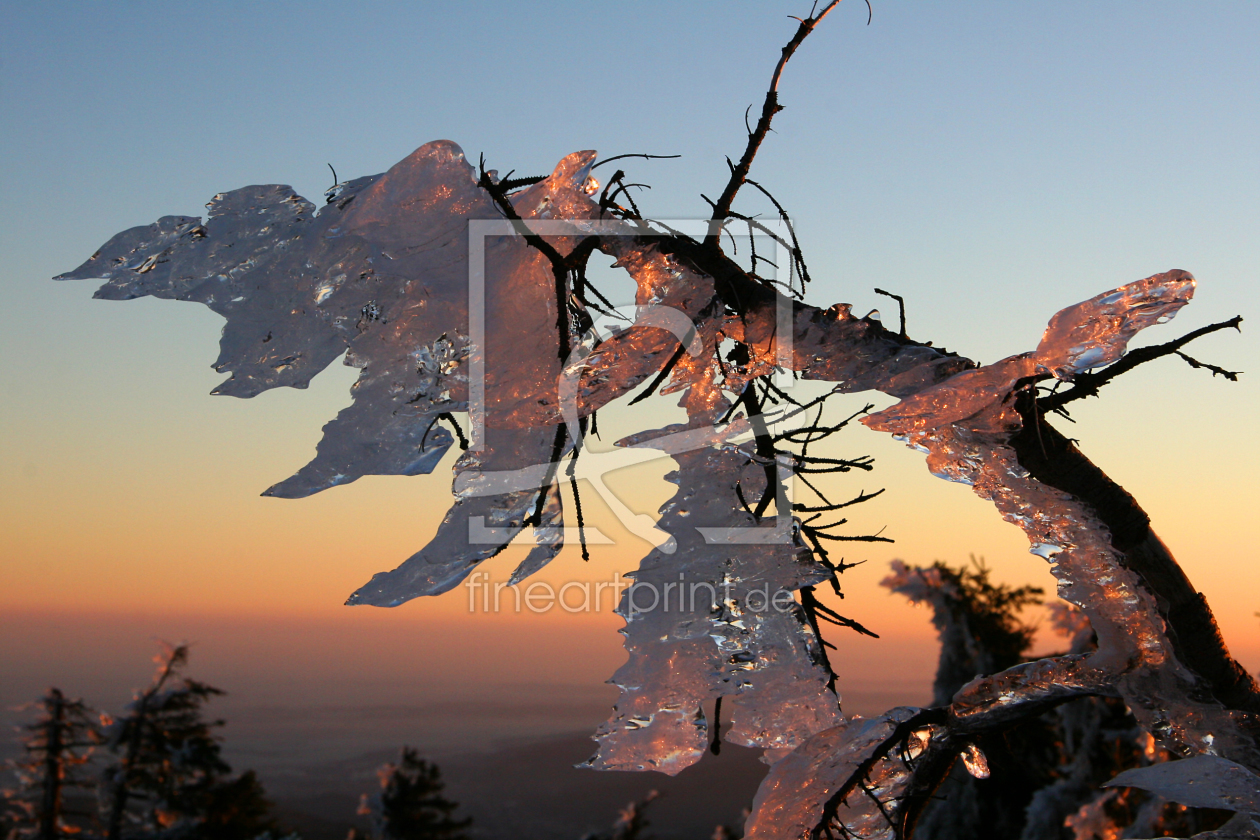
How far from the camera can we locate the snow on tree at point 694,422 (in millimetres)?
1824

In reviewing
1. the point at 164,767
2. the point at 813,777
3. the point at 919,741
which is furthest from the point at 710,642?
the point at 164,767

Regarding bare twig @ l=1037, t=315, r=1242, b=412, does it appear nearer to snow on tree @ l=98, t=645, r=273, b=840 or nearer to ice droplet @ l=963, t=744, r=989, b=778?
ice droplet @ l=963, t=744, r=989, b=778

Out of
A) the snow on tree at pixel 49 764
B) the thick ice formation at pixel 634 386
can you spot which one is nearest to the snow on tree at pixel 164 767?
the snow on tree at pixel 49 764

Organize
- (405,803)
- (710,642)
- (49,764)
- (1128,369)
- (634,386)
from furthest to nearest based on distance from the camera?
(405,803)
(49,764)
(710,642)
(634,386)
(1128,369)

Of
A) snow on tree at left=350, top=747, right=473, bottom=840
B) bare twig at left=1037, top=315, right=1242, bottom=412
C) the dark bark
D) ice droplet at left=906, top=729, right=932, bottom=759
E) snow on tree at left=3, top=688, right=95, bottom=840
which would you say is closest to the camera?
bare twig at left=1037, top=315, right=1242, bottom=412

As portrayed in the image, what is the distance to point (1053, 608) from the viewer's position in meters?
12.5

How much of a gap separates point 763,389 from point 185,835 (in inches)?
842

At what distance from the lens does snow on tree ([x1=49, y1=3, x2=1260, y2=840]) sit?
1.82 metres

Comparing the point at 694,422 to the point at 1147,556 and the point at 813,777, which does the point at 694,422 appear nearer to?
the point at 813,777

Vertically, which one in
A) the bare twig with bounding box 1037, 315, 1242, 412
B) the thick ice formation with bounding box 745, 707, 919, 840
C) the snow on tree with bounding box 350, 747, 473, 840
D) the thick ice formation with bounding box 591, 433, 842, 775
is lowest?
the snow on tree with bounding box 350, 747, 473, 840

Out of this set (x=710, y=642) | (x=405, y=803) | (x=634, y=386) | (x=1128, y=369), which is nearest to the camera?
(x=1128, y=369)

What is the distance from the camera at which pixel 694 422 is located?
214cm

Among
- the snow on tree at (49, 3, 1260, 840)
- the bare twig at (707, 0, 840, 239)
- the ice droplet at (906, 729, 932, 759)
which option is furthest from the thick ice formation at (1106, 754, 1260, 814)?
the bare twig at (707, 0, 840, 239)

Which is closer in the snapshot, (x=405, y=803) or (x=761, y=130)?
(x=761, y=130)
